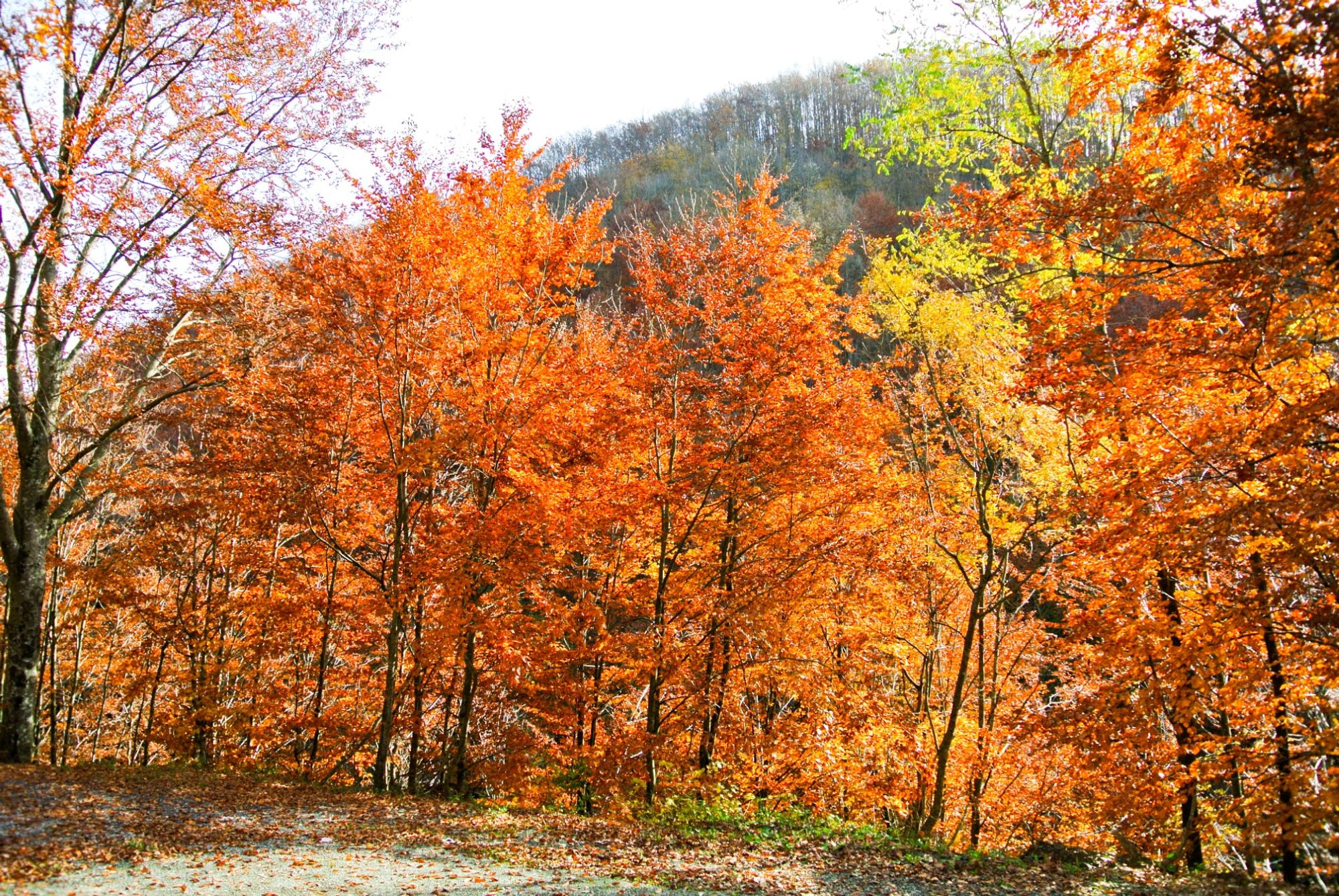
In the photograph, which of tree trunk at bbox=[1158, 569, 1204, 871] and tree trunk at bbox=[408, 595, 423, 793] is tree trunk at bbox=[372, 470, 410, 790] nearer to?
tree trunk at bbox=[408, 595, 423, 793]

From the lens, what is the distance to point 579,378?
35.8ft

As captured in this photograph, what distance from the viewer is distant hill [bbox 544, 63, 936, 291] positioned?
43.2 m

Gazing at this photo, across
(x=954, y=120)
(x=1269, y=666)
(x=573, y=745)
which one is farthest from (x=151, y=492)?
(x=1269, y=666)

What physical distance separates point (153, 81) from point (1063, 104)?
1274cm

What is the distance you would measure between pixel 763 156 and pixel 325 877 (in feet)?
150

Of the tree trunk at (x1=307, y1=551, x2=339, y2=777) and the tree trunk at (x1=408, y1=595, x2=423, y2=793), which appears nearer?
the tree trunk at (x1=408, y1=595, x2=423, y2=793)

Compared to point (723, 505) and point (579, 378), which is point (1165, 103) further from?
point (723, 505)

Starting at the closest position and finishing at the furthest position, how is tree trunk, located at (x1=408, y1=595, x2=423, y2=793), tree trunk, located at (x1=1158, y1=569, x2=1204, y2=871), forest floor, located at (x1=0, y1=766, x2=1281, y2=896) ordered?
forest floor, located at (x1=0, y1=766, x2=1281, y2=896)
tree trunk, located at (x1=1158, y1=569, x2=1204, y2=871)
tree trunk, located at (x1=408, y1=595, x2=423, y2=793)

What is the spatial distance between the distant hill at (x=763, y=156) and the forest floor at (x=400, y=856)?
33.4 m

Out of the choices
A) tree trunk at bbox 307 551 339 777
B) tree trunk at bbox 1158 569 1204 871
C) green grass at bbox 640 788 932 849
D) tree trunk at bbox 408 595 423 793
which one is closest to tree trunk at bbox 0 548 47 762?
tree trunk at bbox 307 551 339 777

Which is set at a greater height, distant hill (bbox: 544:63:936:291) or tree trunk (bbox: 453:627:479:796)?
distant hill (bbox: 544:63:936:291)

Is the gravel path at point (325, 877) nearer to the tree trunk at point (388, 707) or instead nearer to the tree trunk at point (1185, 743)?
the tree trunk at point (388, 707)

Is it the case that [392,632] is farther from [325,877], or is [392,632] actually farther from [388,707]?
[325,877]

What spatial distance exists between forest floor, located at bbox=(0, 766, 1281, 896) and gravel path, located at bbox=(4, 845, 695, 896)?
19 millimetres
